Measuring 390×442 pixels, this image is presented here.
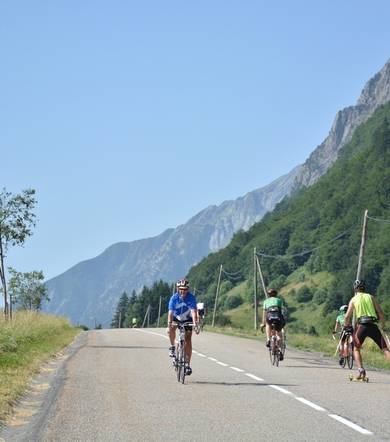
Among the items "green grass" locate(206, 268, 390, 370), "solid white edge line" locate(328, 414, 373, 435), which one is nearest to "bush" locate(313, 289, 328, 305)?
"green grass" locate(206, 268, 390, 370)

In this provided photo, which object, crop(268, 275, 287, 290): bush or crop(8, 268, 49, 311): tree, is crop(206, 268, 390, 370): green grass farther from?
crop(8, 268, 49, 311): tree

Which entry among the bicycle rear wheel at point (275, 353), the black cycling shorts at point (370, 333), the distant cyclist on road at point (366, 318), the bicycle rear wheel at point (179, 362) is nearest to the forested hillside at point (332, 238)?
the bicycle rear wheel at point (275, 353)

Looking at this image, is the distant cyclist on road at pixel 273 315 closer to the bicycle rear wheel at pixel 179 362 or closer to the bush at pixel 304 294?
the bicycle rear wheel at pixel 179 362

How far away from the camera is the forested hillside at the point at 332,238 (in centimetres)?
13050

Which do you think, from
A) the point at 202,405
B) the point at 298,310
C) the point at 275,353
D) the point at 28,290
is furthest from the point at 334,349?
the point at 298,310

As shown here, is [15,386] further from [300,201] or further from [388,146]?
[300,201]

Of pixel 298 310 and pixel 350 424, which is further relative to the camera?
pixel 298 310

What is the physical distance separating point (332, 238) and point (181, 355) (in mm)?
141133

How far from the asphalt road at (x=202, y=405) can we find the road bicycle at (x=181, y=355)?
22 cm

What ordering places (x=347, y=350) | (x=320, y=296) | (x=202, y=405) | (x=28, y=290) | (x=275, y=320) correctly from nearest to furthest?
1. (x=202, y=405)
2. (x=347, y=350)
3. (x=275, y=320)
4. (x=28, y=290)
5. (x=320, y=296)

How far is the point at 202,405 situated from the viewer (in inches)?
428

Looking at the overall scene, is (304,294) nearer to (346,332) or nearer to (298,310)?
(298,310)

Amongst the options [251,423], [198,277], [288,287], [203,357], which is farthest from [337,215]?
[251,423]

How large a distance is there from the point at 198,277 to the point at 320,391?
183m
